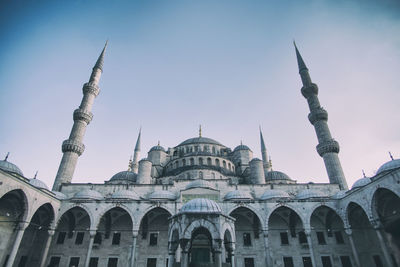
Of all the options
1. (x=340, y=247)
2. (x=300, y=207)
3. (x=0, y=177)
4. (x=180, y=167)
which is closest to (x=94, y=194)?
(x=0, y=177)

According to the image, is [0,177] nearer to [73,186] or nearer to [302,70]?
[73,186]

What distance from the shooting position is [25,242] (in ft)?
55.1

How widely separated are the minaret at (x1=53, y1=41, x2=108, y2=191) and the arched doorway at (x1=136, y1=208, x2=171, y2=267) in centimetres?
905

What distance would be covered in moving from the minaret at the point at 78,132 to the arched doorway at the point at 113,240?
618cm

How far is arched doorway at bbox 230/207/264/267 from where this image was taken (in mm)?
18234

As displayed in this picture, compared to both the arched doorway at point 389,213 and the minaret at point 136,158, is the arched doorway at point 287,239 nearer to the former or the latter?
the arched doorway at point 389,213

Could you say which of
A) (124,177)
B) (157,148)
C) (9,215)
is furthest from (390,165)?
(9,215)

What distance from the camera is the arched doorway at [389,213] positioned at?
12.5 m

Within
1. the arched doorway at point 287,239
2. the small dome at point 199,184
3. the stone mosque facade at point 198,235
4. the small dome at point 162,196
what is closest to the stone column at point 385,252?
the stone mosque facade at point 198,235

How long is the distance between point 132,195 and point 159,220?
324 centimetres

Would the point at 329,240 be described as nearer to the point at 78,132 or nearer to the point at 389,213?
the point at 389,213

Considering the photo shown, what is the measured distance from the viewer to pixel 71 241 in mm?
18609

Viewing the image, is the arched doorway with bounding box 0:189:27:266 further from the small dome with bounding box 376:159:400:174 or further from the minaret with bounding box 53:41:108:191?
the small dome with bounding box 376:159:400:174

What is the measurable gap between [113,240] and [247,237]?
11.0 metres
